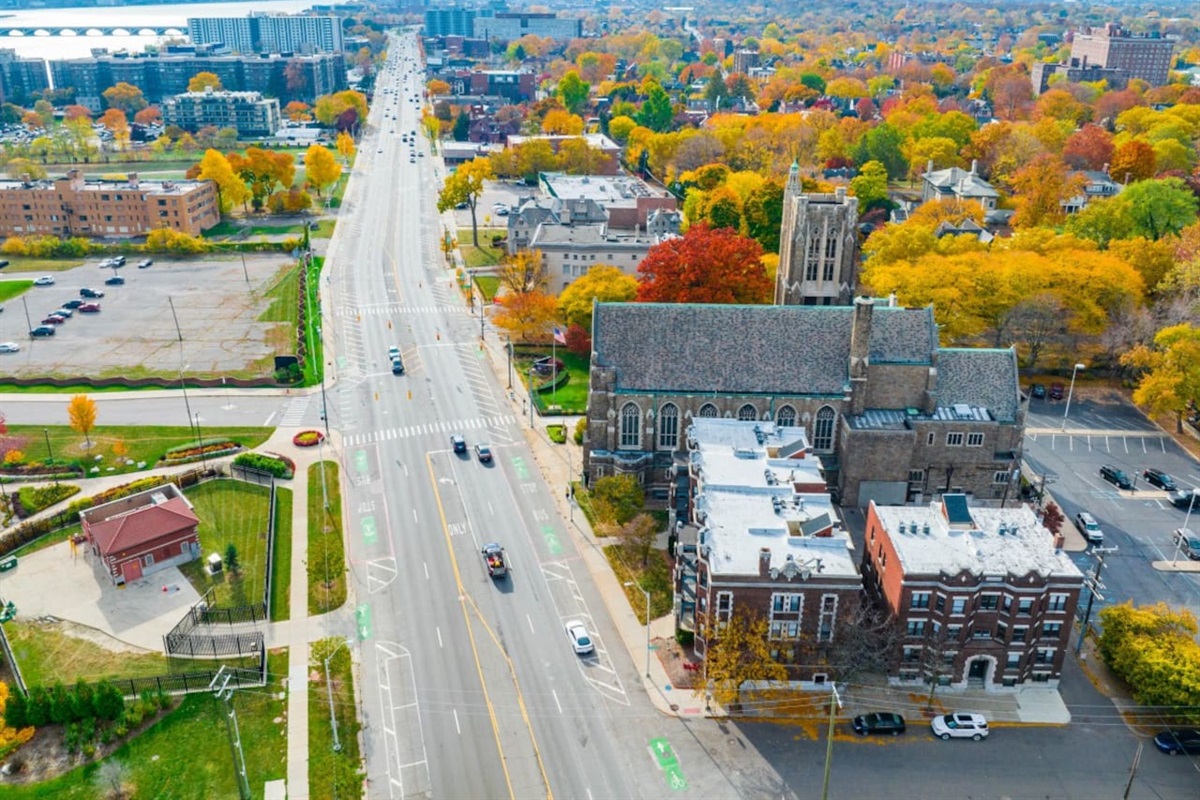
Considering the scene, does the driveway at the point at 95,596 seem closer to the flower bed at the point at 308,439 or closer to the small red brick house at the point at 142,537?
the small red brick house at the point at 142,537

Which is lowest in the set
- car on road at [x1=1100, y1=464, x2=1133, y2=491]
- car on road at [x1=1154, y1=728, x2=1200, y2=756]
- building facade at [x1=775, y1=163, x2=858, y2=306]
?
car on road at [x1=1154, y1=728, x2=1200, y2=756]

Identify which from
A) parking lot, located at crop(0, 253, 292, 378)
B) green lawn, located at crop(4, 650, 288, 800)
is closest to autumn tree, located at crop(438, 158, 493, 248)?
parking lot, located at crop(0, 253, 292, 378)

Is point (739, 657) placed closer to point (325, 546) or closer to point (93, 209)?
point (325, 546)

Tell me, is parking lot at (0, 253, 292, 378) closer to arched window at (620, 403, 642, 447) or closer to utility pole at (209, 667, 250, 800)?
arched window at (620, 403, 642, 447)

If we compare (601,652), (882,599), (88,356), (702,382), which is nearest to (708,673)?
(601,652)

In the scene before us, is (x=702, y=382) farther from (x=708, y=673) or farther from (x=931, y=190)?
(x=931, y=190)

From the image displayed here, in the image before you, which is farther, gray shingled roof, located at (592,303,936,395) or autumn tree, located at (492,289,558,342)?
autumn tree, located at (492,289,558,342)

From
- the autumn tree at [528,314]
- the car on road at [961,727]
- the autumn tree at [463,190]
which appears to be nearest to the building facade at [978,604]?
the car on road at [961,727]
